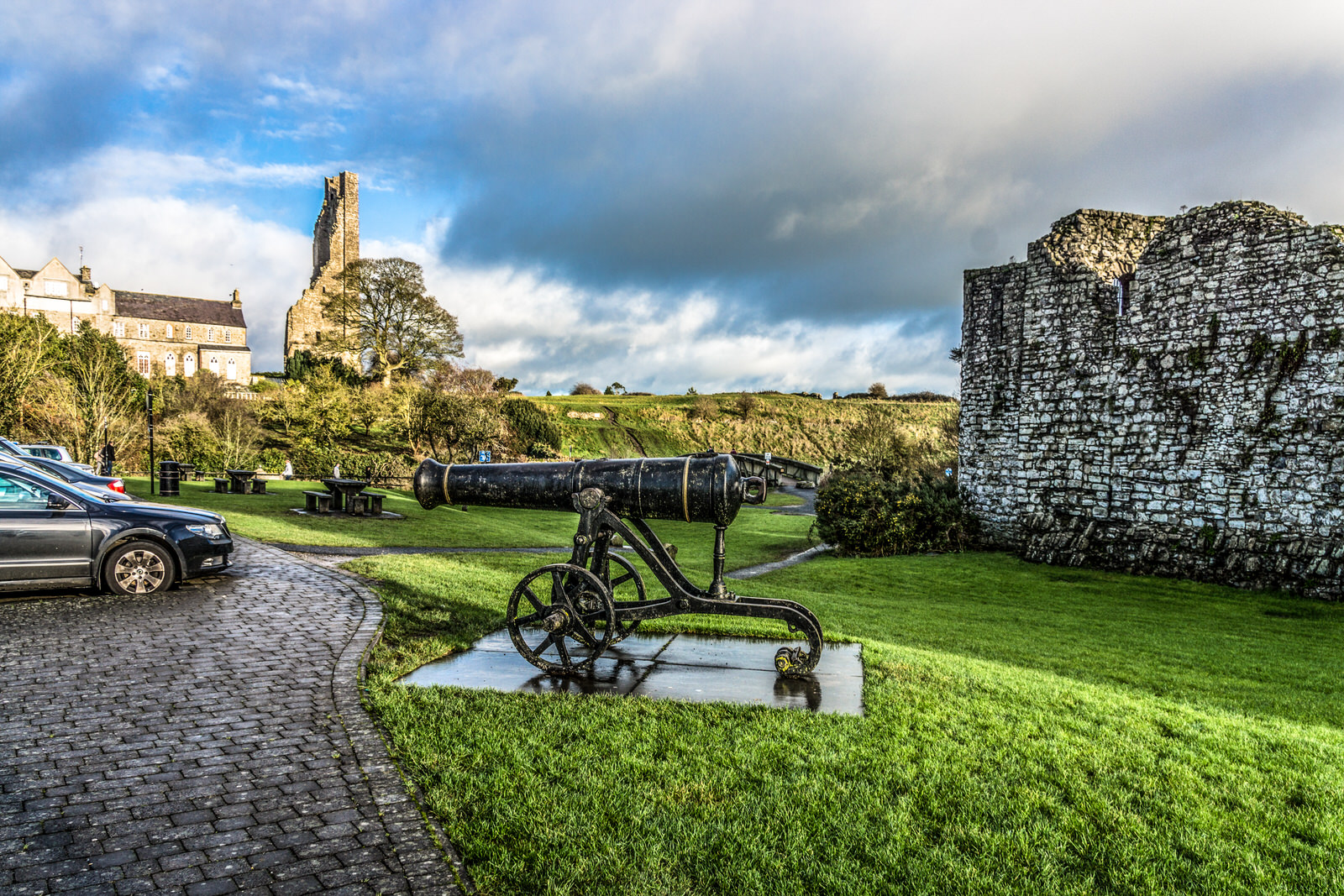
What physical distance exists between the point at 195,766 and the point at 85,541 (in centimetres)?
577

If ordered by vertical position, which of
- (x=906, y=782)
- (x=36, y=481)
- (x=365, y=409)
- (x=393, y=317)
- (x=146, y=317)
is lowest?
(x=906, y=782)

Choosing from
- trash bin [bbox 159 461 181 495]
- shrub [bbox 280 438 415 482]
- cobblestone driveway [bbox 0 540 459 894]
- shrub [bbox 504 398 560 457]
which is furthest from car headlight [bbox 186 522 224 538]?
shrub [bbox 504 398 560 457]

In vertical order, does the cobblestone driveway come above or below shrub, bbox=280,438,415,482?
below

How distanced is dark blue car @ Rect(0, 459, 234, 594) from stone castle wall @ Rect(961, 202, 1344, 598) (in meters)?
16.8

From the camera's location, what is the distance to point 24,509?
26.9 feet

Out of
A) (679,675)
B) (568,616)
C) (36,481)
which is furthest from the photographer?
(36,481)

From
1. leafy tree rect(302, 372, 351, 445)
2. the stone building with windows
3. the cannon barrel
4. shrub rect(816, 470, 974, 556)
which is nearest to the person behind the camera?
the cannon barrel

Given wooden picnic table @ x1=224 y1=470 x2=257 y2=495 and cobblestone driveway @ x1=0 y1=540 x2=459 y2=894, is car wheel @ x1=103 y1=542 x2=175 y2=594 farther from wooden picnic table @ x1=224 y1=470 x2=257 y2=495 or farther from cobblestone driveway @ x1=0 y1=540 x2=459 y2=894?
wooden picnic table @ x1=224 y1=470 x2=257 y2=495

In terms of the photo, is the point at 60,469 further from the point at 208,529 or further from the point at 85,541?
the point at 85,541

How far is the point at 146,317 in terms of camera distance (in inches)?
2763

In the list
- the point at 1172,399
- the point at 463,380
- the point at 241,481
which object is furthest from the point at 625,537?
the point at 463,380

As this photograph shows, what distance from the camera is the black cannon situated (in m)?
5.77

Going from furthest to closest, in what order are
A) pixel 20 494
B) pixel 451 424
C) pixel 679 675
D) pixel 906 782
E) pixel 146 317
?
pixel 146 317, pixel 451 424, pixel 20 494, pixel 679 675, pixel 906 782

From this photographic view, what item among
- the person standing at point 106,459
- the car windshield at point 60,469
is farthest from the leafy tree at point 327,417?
the car windshield at point 60,469
